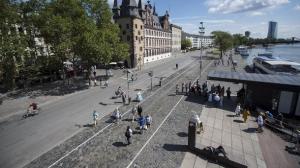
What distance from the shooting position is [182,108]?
73.6 feet

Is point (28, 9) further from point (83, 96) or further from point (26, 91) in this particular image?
point (83, 96)

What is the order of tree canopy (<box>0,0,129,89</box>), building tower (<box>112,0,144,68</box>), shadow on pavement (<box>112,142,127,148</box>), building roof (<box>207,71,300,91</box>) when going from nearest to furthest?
shadow on pavement (<box>112,142,127,148</box>), building roof (<box>207,71,300,91</box>), tree canopy (<box>0,0,129,89</box>), building tower (<box>112,0,144,68</box>)

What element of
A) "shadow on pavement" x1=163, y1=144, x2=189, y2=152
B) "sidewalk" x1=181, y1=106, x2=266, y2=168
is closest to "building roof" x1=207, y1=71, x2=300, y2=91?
"sidewalk" x1=181, y1=106, x2=266, y2=168

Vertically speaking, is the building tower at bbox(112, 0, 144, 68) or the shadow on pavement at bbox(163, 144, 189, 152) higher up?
the building tower at bbox(112, 0, 144, 68)

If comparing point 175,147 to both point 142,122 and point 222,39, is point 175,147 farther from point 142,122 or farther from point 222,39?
point 222,39

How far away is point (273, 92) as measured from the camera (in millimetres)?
21766

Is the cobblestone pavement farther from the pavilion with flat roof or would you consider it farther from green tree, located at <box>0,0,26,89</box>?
green tree, located at <box>0,0,26,89</box>

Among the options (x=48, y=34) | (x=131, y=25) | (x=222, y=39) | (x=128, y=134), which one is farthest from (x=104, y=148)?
(x=222, y=39)

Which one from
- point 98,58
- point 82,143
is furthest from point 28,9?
point 82,143

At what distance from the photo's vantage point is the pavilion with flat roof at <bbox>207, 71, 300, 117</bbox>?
68.0 ft

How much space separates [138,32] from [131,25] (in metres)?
Answer: 3.61

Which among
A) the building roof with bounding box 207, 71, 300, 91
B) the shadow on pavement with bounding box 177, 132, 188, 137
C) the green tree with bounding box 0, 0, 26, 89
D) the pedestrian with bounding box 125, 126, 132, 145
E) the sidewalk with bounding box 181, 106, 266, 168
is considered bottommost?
the sidewalk with bounding box 181, 106, 266, 168

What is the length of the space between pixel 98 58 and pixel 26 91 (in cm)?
1158

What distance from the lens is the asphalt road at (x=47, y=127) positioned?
14.3 meters
